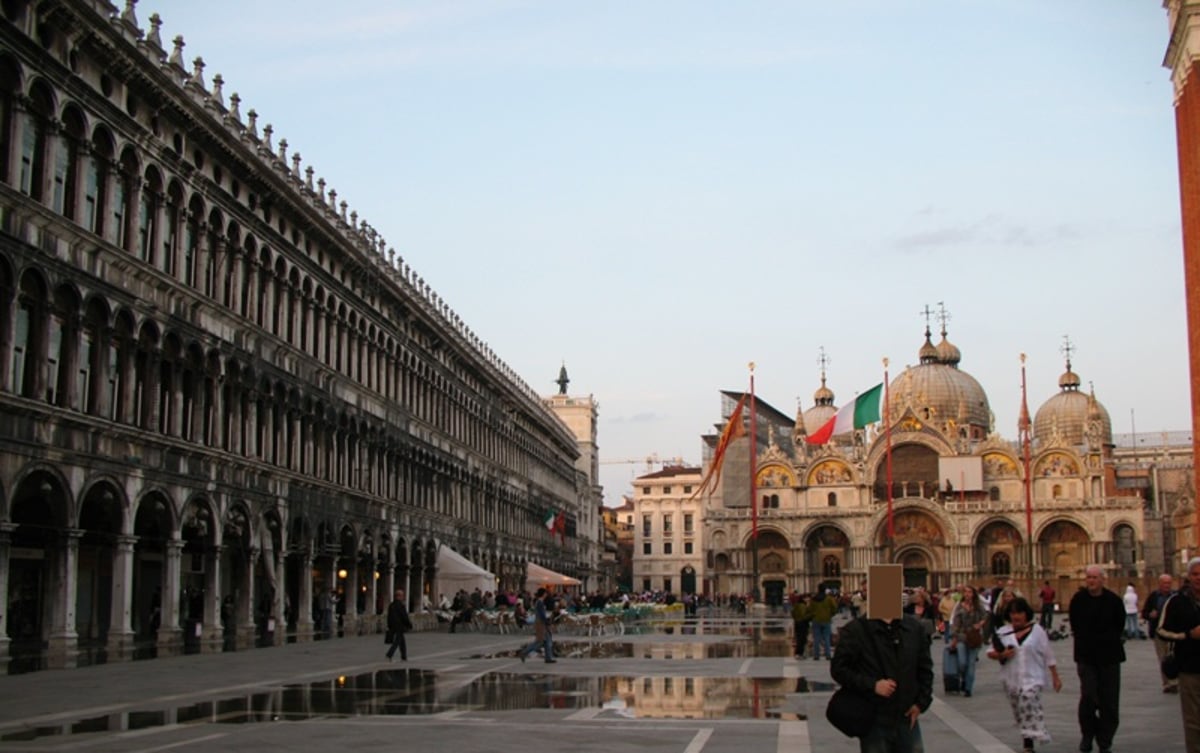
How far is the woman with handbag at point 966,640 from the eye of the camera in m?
20.4

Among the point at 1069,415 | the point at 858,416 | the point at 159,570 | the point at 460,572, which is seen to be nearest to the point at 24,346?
the point at 159,570

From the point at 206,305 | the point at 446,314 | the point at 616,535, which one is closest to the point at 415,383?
the point at 446,314

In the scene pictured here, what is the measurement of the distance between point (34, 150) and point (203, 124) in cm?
754

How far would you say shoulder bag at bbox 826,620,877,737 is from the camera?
8453mm

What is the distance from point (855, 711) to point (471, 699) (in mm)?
11701

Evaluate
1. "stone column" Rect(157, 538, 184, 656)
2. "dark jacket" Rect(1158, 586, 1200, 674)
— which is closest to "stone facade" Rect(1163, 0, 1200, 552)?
"stone column" Rect(157, 538, 184, 656)

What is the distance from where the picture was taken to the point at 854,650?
28.1 feet

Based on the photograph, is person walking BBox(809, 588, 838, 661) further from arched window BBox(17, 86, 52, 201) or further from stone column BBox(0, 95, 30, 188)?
stone column BBox(0, 95, 30, 188)

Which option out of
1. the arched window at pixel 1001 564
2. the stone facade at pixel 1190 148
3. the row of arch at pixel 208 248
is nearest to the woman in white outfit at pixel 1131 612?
the stone facade at pixel 1190 148

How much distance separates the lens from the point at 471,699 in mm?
19344

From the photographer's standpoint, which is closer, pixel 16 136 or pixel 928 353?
pixel 16 136

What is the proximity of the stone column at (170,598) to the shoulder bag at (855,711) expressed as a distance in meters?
24.7

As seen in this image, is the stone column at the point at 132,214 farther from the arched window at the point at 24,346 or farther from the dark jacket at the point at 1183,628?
the dark jacket at the point at 1183,628

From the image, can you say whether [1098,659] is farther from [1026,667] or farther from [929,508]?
[929,508]
